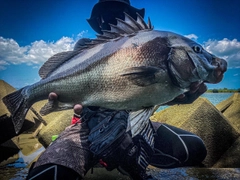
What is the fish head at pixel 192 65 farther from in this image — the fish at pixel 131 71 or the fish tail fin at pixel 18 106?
the fish tail fin at pixel 18 106

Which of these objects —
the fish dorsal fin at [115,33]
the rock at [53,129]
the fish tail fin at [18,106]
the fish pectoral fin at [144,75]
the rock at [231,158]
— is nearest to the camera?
the fish pectoral fin at [144,75]

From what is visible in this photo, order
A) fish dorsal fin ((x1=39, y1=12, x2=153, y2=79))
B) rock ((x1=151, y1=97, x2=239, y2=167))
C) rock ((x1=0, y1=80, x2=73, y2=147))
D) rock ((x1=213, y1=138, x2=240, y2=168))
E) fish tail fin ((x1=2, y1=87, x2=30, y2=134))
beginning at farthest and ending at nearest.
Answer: rock ((x1=0, y1=80, x2=73, y2=147)) < rock ((x1=151, y1=97, x2=239, y2=167)) < rock ((x1=213, y1=138, x2=240, y2=168)) < fish tail fin ((x1=2, y1=87, x2=30, y2=134)) < fish dorsal fin ((x1=39, y1=12, x2=153, y2=79))

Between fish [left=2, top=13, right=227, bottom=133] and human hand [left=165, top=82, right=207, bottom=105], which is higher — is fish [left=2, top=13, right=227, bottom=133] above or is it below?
above

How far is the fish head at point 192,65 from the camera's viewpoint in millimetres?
1224

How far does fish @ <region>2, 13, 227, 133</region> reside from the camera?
123cm

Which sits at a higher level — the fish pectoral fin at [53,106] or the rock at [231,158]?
the fish pectoral fin at [53,106]

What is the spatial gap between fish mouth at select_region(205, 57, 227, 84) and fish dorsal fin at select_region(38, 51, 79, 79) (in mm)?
1134

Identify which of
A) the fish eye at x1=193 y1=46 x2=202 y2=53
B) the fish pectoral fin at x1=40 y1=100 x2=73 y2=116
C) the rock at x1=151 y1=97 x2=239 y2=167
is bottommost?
the rock at x1=151 y1=97 x2=239 y2=167

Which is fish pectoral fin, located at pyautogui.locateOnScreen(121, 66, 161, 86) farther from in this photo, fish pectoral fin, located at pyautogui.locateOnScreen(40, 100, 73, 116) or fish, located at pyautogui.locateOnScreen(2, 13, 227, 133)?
fish pectoral fin, located at pyautogui.locateOnScreen(40, 100, 73, 116)

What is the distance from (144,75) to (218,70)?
0.53 m

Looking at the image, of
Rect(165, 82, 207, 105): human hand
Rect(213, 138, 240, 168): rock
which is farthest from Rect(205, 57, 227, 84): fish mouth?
Rect(213, 138, 240, 168): rock

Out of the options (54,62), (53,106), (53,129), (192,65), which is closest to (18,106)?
(53,106)

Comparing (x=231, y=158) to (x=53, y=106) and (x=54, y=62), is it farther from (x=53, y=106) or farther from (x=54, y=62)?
(x=54, y=62)

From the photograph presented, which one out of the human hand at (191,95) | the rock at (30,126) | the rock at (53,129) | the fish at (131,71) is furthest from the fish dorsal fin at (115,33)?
the rock at (53,129)
